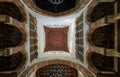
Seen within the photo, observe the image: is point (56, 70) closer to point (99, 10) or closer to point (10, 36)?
point (10, 36)

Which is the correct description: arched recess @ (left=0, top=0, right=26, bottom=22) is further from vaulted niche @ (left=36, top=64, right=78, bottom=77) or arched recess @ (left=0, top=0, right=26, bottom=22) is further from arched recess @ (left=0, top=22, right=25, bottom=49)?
vaulted niche @ (left=36, top=64, right=78, bottom=77)

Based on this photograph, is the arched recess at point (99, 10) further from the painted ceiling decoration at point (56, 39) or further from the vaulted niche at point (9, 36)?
the painted ceiling decoration at point (56, 39)

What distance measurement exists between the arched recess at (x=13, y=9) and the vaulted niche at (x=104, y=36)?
17.0 ft

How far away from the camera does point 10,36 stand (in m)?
14.5

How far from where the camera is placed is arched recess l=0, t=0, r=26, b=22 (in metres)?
13.5

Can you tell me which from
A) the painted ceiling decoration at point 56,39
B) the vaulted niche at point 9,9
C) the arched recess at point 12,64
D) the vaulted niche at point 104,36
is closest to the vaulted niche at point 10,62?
the arched recess at point 12,64

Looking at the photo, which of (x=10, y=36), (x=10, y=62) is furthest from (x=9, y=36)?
(x=10, y=62)

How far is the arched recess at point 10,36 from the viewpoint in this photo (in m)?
13.7

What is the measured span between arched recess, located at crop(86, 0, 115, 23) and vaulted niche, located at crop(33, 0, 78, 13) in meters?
5.21

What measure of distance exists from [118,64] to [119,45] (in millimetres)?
1084

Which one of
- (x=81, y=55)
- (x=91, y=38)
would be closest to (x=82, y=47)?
(x=81, y=55)

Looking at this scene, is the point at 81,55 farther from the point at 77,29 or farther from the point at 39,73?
the point at 39,73

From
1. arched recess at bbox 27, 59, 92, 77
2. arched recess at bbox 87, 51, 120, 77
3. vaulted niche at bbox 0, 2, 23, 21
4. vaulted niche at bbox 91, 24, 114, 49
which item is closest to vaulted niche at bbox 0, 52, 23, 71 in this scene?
arched recess at bbox 27, 59, 92, 77

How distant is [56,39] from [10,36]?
28.2 feet
